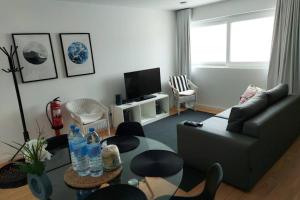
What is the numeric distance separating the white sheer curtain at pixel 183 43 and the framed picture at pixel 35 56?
3.05 metres

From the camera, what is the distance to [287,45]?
367cm

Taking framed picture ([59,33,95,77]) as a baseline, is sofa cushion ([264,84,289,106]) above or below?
below

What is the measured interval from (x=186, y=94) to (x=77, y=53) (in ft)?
8.06

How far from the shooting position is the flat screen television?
169 inches

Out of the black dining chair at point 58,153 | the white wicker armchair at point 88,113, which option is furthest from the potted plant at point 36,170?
the white wicker armchair at point 88,113

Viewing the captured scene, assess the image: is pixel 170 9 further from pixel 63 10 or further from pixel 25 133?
pixel 25 133

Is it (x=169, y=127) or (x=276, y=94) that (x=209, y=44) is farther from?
(x=276, y=94)

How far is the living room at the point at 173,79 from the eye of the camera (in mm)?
2242

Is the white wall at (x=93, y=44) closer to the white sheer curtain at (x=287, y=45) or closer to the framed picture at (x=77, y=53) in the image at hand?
the framed picture at (x=77, y=53)

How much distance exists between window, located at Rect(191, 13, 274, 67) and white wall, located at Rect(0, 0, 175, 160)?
0.70 m

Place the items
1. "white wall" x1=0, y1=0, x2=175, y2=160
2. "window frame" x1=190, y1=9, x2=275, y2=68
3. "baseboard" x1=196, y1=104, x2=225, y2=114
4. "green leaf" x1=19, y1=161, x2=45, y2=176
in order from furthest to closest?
1. "baseboard" x1=196, y1=104, x2=225, y2=114
2. "window frame" x1=190, y1=9, x2=275, y2=68
3. "white wall" x1=0, y1=0, x2=175, y2=160
4. "green leaf" x1=19, y1=161, x2=45, y2=176

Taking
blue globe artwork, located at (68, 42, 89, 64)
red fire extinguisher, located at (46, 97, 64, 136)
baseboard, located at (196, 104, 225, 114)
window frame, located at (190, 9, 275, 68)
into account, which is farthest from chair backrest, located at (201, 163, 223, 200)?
baseboard, located at (196, 104, 225, 114)

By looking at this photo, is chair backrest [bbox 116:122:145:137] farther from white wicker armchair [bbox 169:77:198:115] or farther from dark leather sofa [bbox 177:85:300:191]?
white wicker armchair [bbox 169:77:198:115]

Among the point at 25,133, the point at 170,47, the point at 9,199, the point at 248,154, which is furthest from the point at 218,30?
the point at 9,199
